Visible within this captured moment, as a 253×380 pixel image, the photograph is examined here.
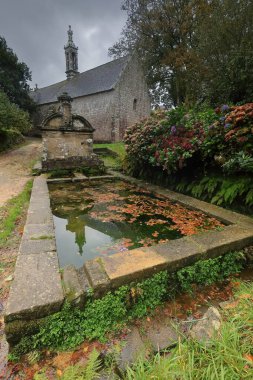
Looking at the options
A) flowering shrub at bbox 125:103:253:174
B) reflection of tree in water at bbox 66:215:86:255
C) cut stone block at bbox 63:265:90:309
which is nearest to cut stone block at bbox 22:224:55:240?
reflection of tree in water at bbox 66:215:86:255

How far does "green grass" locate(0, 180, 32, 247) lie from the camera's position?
3204 millimetres

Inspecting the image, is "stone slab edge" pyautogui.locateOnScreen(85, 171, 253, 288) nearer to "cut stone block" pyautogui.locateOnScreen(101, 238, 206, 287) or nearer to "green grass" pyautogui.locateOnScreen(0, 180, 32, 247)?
"cut stone block" pyautogui.locateOnScreen(101, 238, 206, 287)

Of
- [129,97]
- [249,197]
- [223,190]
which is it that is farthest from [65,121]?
[129,97]

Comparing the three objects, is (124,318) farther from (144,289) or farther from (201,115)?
(201,115)

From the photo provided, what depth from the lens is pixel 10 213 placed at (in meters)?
4.00

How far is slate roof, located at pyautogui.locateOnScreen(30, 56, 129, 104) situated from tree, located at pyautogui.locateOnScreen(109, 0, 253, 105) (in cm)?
141

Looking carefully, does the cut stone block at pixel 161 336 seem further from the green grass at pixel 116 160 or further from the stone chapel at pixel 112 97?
the stone chapel at pixel 112 97

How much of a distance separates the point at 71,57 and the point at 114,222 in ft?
97.8

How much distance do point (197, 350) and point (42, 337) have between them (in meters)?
1.02

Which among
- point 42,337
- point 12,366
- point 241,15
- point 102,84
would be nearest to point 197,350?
point 42,337

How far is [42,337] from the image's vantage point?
1.40 meters

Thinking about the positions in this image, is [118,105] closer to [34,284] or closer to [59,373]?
[34,284]

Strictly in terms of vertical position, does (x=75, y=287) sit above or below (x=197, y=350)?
above

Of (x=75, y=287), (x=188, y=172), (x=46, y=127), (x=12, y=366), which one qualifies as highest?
(x=46, y=127)
